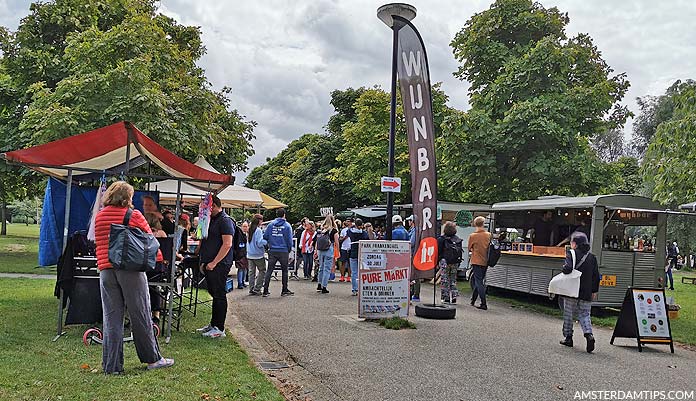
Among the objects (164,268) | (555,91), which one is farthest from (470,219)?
(164,268)

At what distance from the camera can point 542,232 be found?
14844 mm

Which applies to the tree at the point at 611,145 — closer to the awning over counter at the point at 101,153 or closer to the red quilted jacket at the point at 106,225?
the awning over counter at the point at 101,153

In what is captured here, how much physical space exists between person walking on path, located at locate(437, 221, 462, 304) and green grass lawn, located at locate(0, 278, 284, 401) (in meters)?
5.80

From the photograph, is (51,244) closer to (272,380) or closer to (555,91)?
(272,380)

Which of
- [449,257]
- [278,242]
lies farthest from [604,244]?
[278,242]

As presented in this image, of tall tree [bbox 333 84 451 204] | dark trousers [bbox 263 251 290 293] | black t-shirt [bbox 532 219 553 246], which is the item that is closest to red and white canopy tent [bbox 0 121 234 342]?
dark trousers [bbox 263 251 290 293]

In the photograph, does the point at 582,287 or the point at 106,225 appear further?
the point at 582,287

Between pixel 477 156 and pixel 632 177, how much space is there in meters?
34.6

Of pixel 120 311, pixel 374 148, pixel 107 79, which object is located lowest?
pixel 120 311

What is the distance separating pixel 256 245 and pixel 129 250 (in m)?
7.87

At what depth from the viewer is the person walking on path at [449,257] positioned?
1249 centimetres

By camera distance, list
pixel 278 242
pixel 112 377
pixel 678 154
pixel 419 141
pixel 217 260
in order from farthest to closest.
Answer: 1. pixel 278 242
2. pixel 678 154
3. pixel 419 141
4. pixel 217 260
5. pixel 112 377

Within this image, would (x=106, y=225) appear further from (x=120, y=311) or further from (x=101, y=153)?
(x=101, y=153)

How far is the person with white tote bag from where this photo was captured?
852 centimetres
